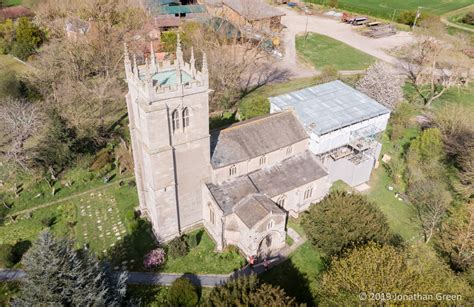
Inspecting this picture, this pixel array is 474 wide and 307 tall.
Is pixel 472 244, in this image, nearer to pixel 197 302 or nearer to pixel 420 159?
pixel 420 159

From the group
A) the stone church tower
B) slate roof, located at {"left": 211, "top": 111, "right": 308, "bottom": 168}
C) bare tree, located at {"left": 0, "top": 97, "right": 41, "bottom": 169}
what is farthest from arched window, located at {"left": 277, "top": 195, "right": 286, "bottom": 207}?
bare tree, located at {"left": 0, "top": 97, "right": 41, "bottom": 169}

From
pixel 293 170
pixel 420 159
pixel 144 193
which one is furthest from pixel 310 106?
pixel 144 193

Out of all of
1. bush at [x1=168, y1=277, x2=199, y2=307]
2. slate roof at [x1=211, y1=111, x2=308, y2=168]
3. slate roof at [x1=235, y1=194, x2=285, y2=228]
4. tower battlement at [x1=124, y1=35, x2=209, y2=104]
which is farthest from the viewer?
slate roof at [x1=211, y1=111, x2=308, y2=168]

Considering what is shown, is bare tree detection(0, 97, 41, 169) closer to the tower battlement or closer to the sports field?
the tower battlement

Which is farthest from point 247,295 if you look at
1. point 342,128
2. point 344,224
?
point 342,128

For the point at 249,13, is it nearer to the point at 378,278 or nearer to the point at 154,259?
the point at 154,259

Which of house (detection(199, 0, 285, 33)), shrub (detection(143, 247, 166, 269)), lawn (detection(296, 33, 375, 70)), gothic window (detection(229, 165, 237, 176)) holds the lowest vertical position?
shrub (detection(143, 247, 166, 269))

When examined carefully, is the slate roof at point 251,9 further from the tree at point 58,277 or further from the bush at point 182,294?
the tree at point 58,277
